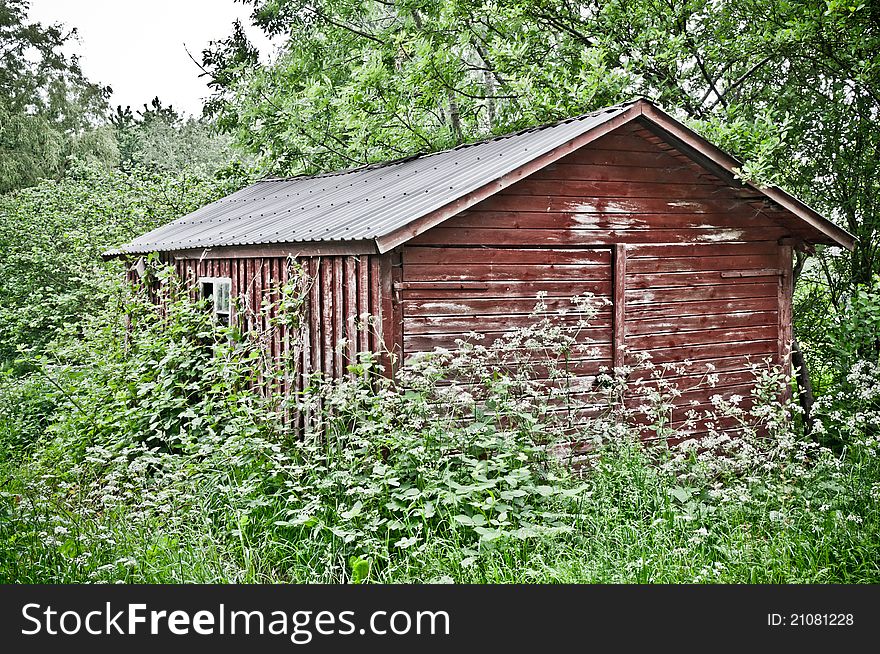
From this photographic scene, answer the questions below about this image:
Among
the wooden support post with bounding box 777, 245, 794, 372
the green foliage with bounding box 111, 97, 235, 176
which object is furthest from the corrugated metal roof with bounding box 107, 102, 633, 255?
the green foliage with bounding box 111, 97, 235, 176

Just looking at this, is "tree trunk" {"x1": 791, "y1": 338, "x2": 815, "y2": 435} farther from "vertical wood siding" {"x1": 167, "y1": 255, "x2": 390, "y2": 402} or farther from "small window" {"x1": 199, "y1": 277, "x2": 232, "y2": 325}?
"small window" {"x1": 199, "y1": 277, "x2": 232, "y2": 325}

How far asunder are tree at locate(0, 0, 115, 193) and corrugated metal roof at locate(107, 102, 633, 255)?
13823 millimetres

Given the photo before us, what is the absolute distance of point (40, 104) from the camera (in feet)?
87.8

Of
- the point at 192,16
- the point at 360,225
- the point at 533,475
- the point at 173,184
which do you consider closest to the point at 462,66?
the point at 173,184

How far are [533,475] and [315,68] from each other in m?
15.2

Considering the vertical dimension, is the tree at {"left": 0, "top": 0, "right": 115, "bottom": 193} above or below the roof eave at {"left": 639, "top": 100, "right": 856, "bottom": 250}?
above

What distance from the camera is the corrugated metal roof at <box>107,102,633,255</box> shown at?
7.89 metres

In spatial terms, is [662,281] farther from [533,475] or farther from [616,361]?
[533,475]

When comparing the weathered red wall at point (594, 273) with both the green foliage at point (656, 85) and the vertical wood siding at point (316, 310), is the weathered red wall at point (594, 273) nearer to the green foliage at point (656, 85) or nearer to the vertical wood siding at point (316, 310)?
the vertical wood siding at point (316, 310)

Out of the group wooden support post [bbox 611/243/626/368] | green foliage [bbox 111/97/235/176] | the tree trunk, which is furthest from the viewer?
green foliage [bbox 111/97/235/176]

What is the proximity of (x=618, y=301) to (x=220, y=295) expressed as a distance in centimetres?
492

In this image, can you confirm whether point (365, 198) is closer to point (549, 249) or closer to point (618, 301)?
point (549, 249)

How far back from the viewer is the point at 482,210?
834 centimetres

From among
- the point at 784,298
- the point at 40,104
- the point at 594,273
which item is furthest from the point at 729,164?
the point at 40,104
